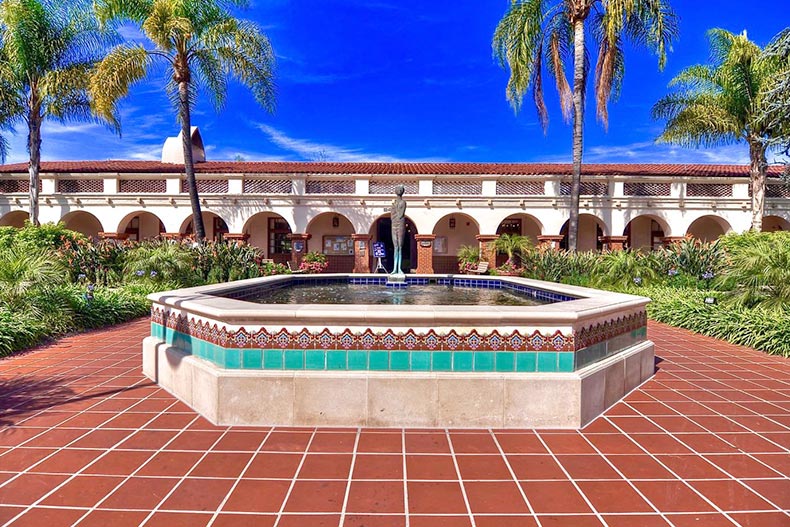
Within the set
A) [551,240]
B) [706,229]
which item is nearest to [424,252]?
[551,240]

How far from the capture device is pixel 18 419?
12.2ft

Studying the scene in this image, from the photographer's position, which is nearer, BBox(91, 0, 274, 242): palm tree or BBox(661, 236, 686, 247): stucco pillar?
BBox(91, 0, 274, 242): palm tree

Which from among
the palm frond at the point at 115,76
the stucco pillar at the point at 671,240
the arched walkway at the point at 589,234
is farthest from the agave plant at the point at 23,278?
the stucco pillar at the point at 671,240

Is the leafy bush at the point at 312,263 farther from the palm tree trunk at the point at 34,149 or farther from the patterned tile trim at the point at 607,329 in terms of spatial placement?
the patterned tile trim at the point at 607,329

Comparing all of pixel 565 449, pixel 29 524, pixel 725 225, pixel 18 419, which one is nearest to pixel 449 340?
pixel 565 449

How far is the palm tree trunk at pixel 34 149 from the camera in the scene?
50.7 ft

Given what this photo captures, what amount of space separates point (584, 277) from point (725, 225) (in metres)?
10.00

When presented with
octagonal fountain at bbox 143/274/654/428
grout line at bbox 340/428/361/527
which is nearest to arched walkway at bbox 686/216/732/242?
octagonal fountain at bbox 143/274/654/428

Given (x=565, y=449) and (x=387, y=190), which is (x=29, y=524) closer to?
(x=565, y=449)

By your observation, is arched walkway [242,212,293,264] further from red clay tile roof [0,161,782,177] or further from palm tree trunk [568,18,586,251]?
palm tree trunk [568,18,586,251]

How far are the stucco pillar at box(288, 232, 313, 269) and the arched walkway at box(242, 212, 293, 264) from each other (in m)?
2.39

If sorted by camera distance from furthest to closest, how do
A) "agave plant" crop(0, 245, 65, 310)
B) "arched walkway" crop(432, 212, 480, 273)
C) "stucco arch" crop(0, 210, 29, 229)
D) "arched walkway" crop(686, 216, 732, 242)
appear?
1. "arched walkway" crop(432, 212, 480, 273)
2. "arched walkway" crop(686, 216, 732, 242)
3. "stucco arch" crop(0, 210, 29, 229)
4. "agave plant" crop(0, 245, 65, 310)

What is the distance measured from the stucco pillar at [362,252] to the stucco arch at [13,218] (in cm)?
1450

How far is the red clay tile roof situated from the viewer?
17719mm
